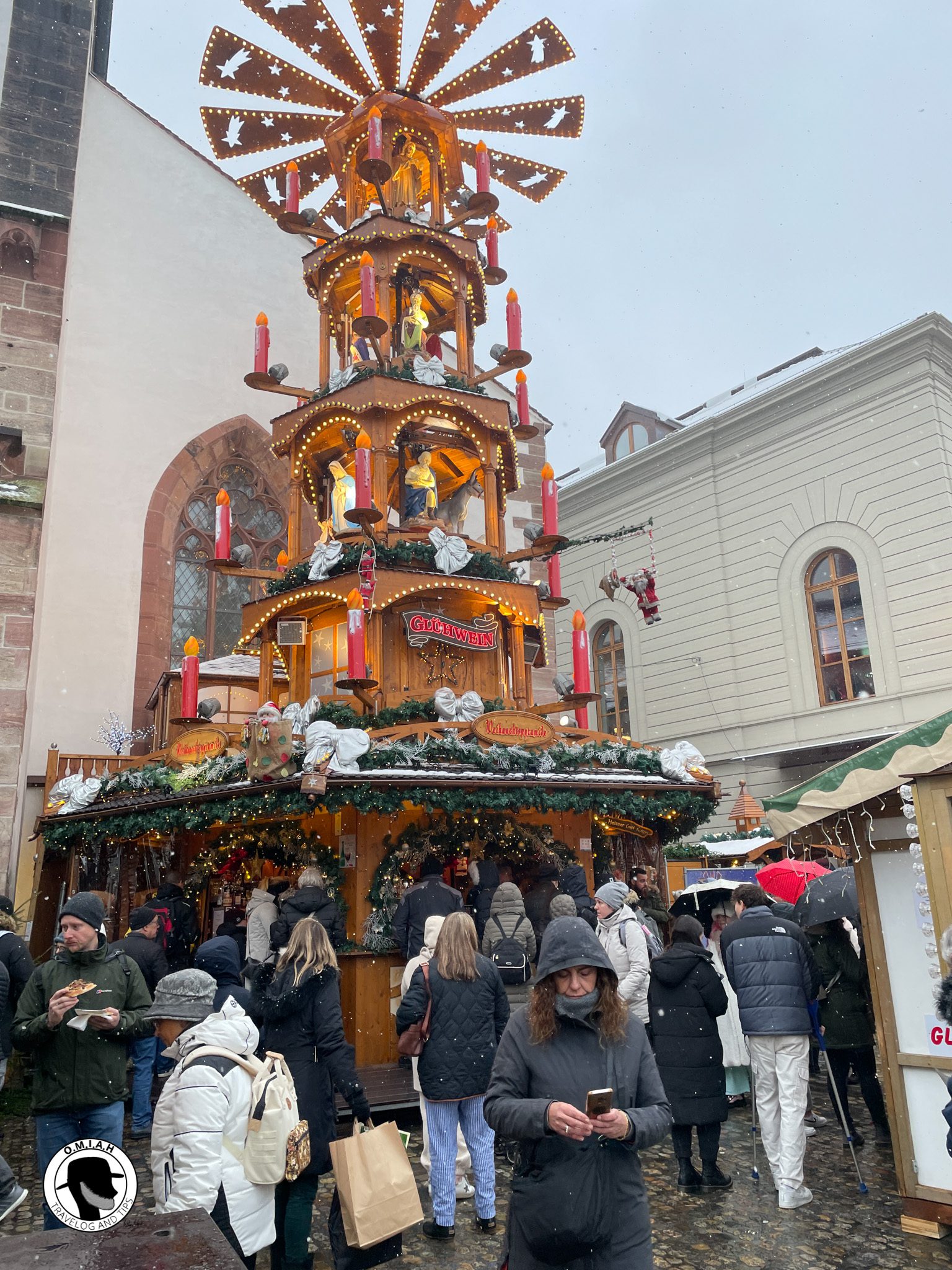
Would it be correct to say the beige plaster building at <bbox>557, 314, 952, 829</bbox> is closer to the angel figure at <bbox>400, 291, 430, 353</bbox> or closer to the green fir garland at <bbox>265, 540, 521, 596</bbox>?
the green fir garland at <bbox>265, 540, 521, 596</bbox>

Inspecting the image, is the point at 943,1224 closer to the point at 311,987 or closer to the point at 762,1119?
the point at 762,1119

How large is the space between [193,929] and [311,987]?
5420mm

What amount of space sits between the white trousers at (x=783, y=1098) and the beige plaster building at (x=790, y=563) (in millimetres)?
14479

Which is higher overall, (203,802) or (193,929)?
(203,802)

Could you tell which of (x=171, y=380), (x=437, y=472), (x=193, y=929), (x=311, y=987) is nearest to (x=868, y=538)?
(x=437, y=472)

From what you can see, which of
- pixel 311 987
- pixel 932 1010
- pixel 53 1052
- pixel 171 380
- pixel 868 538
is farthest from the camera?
pixel 868 538

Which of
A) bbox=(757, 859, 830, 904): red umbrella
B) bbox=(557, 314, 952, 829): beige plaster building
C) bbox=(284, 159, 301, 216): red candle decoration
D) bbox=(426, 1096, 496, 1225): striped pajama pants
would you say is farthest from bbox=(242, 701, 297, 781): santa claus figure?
bbox=(557, 314, 952, 829): beige plaster building

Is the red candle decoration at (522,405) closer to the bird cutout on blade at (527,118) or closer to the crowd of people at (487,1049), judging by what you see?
the bird cutout on blade at (527,118)

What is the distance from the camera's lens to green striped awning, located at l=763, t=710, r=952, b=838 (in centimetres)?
541

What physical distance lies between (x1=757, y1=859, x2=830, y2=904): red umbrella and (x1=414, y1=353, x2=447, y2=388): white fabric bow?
25.8 feet

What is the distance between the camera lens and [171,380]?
17297 mm

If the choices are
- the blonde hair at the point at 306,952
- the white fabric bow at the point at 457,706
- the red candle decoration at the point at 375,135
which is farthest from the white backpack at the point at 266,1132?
the red candle decoration at the point at 375,135

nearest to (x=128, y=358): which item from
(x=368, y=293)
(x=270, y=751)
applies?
(x=368, y=293)

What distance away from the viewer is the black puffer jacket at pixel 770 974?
20.5 feet
